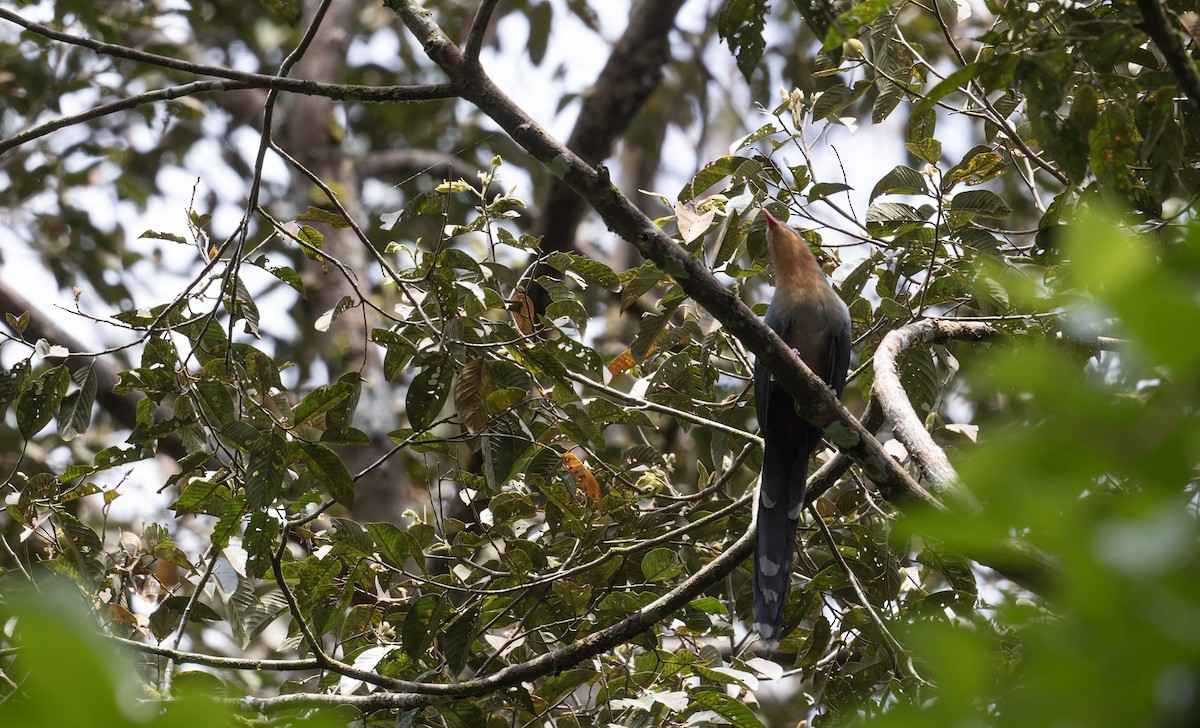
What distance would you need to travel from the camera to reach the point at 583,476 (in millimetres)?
2855

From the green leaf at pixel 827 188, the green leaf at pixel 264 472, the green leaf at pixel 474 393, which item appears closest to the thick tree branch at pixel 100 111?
the green leaf at pixel 264 472

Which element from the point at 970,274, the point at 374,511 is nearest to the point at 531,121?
the point at 970,274

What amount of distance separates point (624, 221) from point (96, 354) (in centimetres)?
165

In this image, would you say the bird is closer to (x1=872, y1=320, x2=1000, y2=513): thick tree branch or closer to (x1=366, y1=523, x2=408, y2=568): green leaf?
(x1=872, y1=320, x2=1000, y2=513): thick tree branch

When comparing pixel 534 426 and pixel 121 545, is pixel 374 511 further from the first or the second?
pixel 534 426

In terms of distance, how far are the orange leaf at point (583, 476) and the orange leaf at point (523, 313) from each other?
0.42 meters

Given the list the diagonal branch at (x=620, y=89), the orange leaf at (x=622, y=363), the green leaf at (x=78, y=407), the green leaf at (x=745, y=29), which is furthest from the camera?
the diagonal branch at (x=620, y=89)

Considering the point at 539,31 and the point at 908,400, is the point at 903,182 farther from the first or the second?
the point at 539,31

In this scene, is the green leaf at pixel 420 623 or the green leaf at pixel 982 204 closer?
the green leaf at pixel 420 623

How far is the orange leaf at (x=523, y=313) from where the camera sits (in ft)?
9.62

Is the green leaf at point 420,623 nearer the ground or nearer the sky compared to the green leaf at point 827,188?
nearer the ground

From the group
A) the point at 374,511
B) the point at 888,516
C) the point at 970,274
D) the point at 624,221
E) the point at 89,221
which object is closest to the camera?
the point at 624,221

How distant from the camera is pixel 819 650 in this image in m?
2.95

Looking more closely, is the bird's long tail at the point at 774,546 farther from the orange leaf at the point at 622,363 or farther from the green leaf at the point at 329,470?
the green leaf at the point at 329,470
